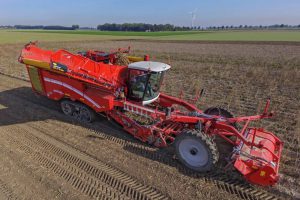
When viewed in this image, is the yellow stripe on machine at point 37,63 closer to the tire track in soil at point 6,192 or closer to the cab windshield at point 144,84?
the cab windshield at point 144,84

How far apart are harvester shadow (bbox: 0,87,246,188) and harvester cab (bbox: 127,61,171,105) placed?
1.08m

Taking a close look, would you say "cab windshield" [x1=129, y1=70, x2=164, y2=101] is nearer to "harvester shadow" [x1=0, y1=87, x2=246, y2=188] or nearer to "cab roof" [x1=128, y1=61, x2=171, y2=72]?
"cab roof" [x1=128, y1=61, x2=171, y2=72]

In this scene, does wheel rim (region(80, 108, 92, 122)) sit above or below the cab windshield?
below

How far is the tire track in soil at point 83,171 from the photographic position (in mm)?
4594

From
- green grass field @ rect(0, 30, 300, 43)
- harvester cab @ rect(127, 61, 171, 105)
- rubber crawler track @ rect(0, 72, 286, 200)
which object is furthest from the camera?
green grass field @ rect(0, 30, 300, 43)

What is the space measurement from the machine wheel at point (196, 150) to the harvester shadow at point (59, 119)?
0.16m

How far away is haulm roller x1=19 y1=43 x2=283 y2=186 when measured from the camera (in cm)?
489

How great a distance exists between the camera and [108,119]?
7.25 meters

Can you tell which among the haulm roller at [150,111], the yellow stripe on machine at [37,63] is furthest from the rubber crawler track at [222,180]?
the yellow stripe on machine at [37,63]

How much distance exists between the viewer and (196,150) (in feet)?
16.8

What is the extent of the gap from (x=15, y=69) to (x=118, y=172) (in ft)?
42.6

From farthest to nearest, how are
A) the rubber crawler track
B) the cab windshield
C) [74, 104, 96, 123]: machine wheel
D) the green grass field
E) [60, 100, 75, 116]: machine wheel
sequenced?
the green grass field → [60, 100, 75, 116]: machine wheel → [74, 104, 96, 123]: machine wheel → the cab windshield → the rubber crawler track

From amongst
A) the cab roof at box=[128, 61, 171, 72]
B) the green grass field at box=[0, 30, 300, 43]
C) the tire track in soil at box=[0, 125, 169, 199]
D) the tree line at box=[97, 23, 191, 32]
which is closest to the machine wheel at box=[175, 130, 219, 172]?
the tire track in soil at box=[0, 125, 169, 199]

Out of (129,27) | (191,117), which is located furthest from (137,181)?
(129,27)
